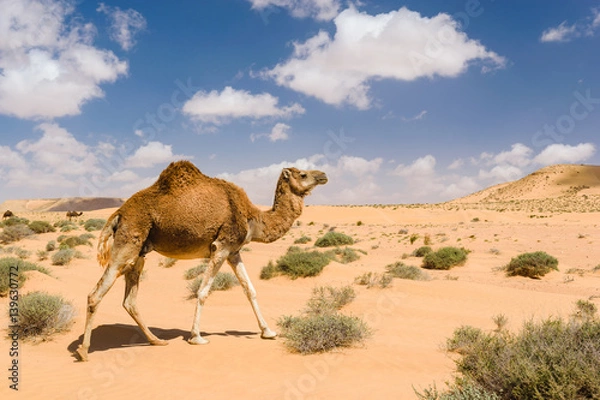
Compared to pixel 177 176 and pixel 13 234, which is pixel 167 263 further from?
pixel 13 234

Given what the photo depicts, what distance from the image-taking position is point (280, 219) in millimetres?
7438

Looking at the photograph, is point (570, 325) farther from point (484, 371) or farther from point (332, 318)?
point (332, 318)

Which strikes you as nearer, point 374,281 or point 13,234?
point 374,281

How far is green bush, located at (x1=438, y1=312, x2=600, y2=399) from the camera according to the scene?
3.85 m

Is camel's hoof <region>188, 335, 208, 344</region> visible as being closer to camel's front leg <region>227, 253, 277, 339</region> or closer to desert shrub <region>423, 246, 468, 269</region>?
camel's front leg <region>227, 253, 277, 339</region>

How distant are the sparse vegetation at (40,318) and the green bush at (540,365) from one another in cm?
761

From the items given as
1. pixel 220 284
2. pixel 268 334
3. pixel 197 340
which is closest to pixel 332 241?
pixel 220 284

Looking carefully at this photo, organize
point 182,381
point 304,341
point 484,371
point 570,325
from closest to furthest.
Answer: point 484,371 → point 570,325 → point 182,381 → point 304,341

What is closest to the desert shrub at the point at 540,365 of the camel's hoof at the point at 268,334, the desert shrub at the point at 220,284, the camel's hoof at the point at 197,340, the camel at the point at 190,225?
the camel's hoof at the point at 268,334

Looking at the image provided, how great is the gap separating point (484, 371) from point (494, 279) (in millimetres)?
14992

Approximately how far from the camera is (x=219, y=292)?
13.0 metres


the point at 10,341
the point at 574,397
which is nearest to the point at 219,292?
the point at 10,341

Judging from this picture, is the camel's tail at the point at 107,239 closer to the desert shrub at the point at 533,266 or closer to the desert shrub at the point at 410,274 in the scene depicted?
the desert shrub at the point at 410,274

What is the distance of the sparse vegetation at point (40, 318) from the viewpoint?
8.01 meters
